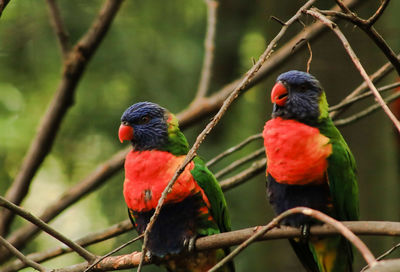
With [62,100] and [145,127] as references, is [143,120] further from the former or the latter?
[62,100]

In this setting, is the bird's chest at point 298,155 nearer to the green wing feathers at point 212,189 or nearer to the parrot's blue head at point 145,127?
the green wing feathers at point 212,189

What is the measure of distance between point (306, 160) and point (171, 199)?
67 centimetres

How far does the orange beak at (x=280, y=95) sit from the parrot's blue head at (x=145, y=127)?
63 centimetres

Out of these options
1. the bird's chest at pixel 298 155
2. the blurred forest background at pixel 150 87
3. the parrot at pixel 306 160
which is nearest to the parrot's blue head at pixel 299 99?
the parrot at pixel 306 160

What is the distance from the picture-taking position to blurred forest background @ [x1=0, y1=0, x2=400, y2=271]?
12.2 ft

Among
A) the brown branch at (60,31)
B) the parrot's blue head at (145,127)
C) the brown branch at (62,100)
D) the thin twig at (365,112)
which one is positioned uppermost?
the brown branch at (60,31)

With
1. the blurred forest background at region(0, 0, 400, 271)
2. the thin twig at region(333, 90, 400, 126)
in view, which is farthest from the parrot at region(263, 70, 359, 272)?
the blurred forest background at region(0, 0, 400, 271)

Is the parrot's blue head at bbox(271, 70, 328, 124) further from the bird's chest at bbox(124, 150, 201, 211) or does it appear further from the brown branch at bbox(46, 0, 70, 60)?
the brown branch at bbox(46, 0, 70, 60)

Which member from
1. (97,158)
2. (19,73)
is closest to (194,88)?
(97,158)

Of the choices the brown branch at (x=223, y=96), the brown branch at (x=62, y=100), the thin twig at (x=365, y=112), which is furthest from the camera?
the brown branch at (x=223, y=96)

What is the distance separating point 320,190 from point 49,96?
3389mm

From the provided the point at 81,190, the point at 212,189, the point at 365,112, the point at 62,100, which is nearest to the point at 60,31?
the point at 62,100

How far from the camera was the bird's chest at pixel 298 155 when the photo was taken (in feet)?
7.91

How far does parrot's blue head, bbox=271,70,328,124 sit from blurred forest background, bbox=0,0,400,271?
3.48 ft
